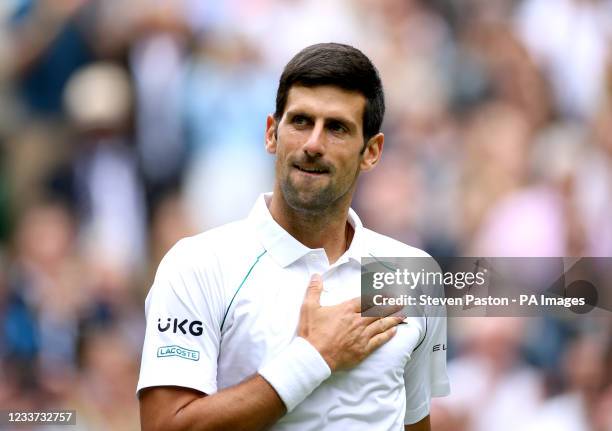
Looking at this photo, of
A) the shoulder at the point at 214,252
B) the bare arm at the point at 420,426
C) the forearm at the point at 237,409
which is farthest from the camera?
the bare arm at the point at 420,426

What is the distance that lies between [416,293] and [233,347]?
20.5 inches

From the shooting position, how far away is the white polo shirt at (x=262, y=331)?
200 cm

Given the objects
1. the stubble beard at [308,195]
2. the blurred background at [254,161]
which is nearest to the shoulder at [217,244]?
the stubble beard at [308,195]

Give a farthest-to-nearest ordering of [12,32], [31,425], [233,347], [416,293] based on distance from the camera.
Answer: [12,32]
[31,425]
[416,293]
[233,347]

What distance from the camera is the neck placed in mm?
2225

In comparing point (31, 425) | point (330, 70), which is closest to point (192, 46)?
point (31, 425)

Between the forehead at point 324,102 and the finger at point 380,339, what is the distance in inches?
19.4

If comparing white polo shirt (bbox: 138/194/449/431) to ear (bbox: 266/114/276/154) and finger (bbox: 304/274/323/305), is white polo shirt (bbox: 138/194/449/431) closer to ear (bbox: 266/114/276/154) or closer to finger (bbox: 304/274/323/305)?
finger (bbox: 304/274/323/305)

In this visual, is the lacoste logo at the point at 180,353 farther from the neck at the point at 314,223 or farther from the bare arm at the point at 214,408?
the neck at the point at 314,223

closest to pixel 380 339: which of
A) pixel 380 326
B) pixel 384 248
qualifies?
pixel 380 326

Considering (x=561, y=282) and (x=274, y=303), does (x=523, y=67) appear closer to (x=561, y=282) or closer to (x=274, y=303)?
(x=561, y=282)

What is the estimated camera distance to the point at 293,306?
2125 mm

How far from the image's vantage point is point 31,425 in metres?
3.86

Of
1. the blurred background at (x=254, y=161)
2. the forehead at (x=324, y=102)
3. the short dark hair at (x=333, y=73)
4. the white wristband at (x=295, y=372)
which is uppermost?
the blurred background at (x=254, y=161)
